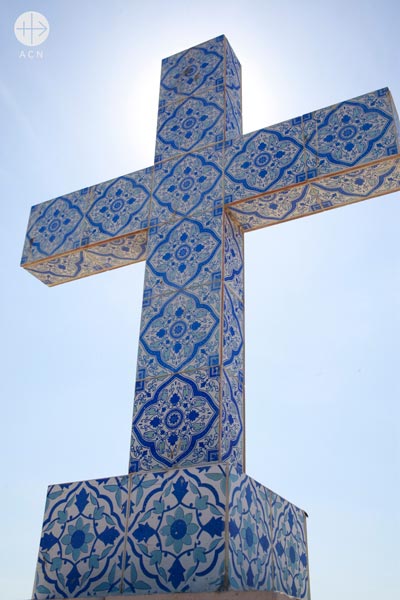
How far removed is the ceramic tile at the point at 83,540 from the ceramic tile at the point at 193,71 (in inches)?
85.3

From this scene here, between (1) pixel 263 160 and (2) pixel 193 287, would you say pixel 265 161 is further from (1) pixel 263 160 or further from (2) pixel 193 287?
(2) pixel 193 287

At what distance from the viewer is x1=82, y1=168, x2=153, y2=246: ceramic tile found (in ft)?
11.0

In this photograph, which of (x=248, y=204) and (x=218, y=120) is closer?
(x=248, y=204)

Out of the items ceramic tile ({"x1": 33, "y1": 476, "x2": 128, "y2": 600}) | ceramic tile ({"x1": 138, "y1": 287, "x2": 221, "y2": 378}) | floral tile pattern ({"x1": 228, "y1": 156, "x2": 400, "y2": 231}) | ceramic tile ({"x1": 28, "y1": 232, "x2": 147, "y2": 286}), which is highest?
floral tile pattern ({"x1": 228, "y1": 156, "x2": 400, "y2": 231})

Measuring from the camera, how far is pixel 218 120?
3377 mm

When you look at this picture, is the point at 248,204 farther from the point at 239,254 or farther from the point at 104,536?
the point at 104,536

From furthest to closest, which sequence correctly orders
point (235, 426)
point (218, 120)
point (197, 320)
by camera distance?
point (218, 120) < point (197, 320) < point (235, 426)

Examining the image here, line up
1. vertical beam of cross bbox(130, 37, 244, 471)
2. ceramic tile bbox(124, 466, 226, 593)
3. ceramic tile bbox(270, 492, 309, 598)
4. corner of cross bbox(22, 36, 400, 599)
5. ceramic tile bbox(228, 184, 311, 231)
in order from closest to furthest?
1. ceramic tile bbox(124, 466, 226, 593)
2. corner of cross bbox(22, 36, 400, 599)
3. ceramic tile bbox(270, 492, 309, 598)
4. vertical beam of cross bbox(130, 37, 244, 471)
5. ceramic tile bbox(228, 184, 311, 231)

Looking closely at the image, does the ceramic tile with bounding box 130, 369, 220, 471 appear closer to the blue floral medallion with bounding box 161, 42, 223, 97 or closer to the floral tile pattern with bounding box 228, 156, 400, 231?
the floral tile pattern with bounding box 228, 156, 400, 231

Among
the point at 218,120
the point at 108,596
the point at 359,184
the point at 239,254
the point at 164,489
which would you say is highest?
the point at 218,120

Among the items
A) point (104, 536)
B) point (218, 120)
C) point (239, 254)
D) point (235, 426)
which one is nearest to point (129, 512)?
point (104, 536)

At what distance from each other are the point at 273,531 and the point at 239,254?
126 centimetres

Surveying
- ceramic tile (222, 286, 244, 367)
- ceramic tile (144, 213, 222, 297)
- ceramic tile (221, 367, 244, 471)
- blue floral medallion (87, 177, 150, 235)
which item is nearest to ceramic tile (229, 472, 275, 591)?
ceramic tile (221, 367, 244, 471)

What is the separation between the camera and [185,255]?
2.98 metres
